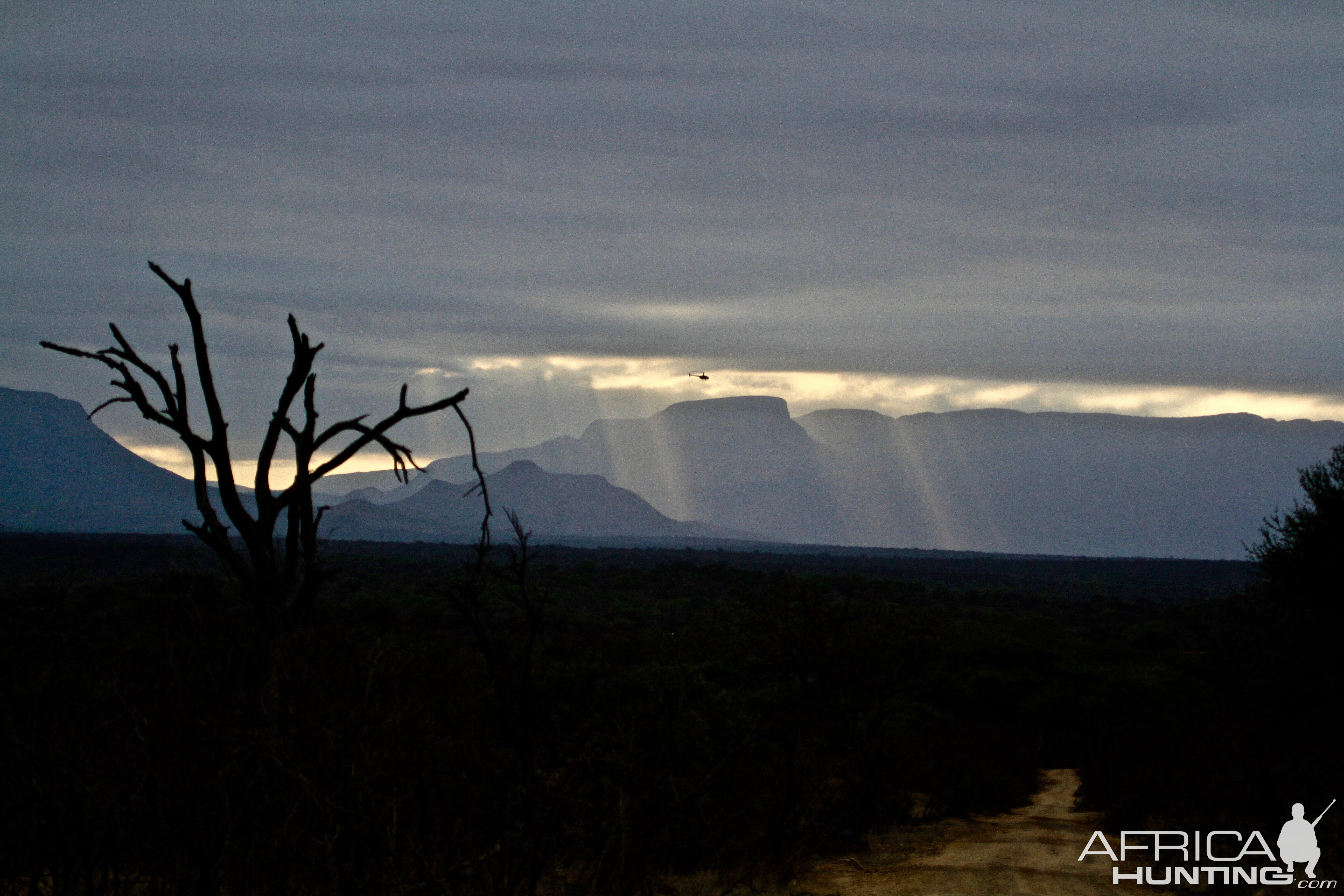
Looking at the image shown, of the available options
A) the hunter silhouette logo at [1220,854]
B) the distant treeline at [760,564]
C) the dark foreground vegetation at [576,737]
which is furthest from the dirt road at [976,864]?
the distant treeline at [760,564]

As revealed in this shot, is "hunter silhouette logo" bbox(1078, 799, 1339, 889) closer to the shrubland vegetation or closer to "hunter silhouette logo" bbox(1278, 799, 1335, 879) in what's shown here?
"hunter silhouette logo" bbox(1278, 799, 1335, 879)

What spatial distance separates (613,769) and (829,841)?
8063 millimetres

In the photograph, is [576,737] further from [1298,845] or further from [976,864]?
[1298,845]

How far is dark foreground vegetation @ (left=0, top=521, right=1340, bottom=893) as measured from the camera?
600 cm

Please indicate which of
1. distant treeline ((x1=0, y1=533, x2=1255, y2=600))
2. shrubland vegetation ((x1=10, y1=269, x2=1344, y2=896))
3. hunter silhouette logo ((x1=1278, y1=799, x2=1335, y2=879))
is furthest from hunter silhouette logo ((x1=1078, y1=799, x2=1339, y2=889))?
distant treeline ((x1=0, y1=533, x2=1255, y2=600))

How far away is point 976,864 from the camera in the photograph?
13.4 metres

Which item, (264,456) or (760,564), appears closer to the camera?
(264,456)

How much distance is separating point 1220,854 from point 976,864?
295cm

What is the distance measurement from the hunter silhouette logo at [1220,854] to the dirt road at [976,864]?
1.26 feet

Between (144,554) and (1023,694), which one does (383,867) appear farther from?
(144,554)

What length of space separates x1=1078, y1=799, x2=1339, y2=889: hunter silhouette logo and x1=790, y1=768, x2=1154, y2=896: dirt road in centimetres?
38

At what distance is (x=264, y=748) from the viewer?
17.1 ft

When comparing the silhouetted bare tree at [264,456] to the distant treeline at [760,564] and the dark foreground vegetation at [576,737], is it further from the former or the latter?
the distant treeline at [760,564]

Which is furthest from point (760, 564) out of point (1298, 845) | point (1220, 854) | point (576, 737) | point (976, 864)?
point (576, 737)
